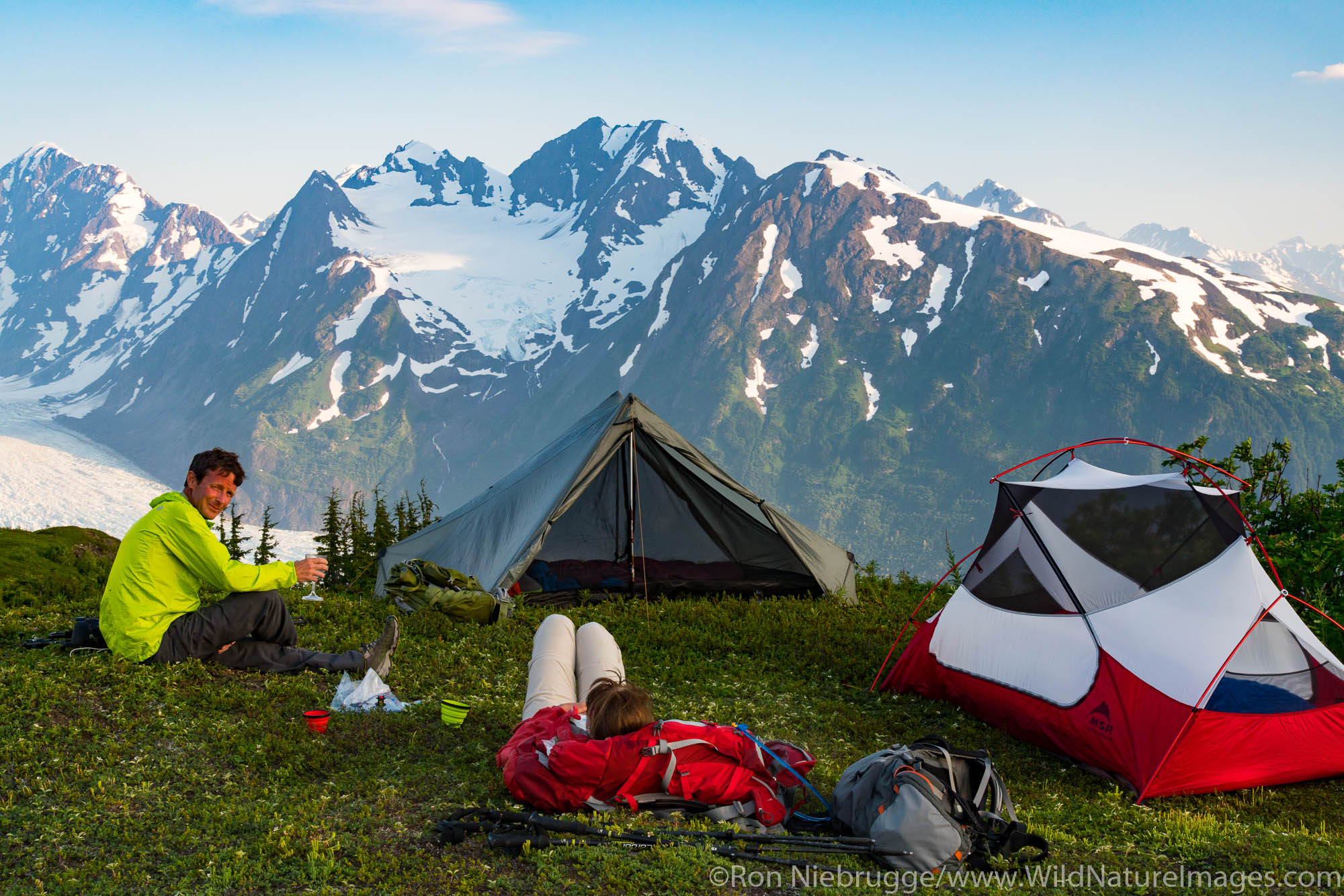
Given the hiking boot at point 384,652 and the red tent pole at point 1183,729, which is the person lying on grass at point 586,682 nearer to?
the hiking boot at point 384,652

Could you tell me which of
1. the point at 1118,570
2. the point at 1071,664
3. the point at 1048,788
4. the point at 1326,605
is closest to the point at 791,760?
the point at 1048,788

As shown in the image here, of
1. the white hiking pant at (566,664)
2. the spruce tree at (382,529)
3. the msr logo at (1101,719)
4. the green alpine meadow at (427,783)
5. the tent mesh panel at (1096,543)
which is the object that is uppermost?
the tent mesh panel at (1096,543)

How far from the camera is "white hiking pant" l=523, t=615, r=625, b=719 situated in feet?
23.5

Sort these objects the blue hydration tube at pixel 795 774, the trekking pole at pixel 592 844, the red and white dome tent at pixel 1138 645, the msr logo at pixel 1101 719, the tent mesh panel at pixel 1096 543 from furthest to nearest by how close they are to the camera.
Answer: the tent mesh panel at pixel 1096 543, the msr logo at pixel 1101 719, the red and white dome tent at pixel 1138 645, the blue hydration tube at pixel 795 774, the trekking pole at pixel 592 844

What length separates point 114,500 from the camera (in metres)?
191

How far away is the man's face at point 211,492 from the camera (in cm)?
779

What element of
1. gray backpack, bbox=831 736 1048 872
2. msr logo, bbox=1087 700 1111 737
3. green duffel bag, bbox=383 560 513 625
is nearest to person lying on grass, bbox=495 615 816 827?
gray backpack, bbox=831 736 1048 872

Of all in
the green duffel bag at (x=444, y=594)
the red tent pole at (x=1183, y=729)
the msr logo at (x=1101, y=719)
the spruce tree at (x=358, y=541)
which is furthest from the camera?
the spruce tree at (x=358, y=541)

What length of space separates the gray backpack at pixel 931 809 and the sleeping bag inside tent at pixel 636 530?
7.87 metres

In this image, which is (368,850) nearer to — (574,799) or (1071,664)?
(574,799)

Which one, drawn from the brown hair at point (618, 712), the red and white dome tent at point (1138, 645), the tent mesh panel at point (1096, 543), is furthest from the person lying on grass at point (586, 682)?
the tent mesh panel at point (1096, 543)

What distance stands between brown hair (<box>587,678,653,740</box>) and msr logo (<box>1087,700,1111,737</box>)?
177 inches

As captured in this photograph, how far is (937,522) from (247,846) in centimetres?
19576

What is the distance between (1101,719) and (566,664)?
4.98m
